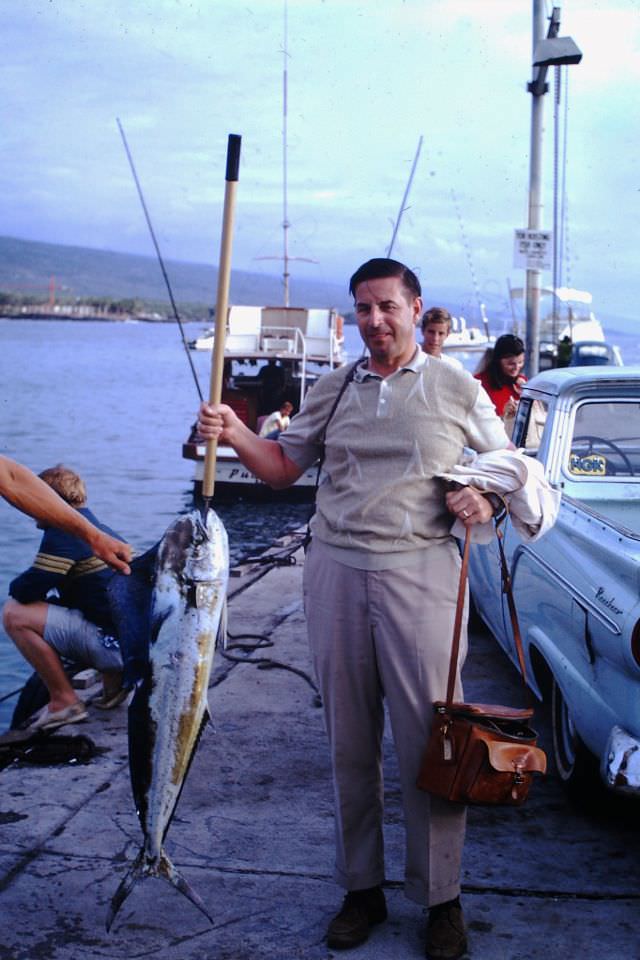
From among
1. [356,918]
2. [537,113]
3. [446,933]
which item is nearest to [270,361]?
[537,113]

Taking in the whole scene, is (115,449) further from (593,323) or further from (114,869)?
(114,869)

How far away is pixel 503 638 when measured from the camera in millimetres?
6074

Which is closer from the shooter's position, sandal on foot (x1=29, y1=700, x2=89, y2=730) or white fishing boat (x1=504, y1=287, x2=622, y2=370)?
sandal on foot (x1=29, y1=700, x2=89, y2=730)

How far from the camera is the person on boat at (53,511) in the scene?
364cm

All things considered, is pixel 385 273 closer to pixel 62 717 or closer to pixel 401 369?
pixel 401 369

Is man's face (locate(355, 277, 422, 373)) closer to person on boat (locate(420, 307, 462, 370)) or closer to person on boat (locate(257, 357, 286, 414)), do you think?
person on boat (locate(420, 307, 462, 370))

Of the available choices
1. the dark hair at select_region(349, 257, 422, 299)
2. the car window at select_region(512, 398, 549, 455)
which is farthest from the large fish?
the car window at select_region(512, 398, 549, 455)

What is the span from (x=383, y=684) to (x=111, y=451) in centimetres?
3357

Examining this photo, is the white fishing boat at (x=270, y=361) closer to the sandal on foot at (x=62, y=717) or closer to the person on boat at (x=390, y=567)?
the sandal on foot at (x=62, y=717)

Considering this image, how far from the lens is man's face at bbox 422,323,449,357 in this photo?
7.87 m

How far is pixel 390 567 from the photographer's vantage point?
3.46 meters

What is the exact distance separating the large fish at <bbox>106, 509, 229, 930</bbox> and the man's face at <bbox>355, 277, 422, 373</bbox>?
2.38ft

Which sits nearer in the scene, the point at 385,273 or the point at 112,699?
the point at 385,273

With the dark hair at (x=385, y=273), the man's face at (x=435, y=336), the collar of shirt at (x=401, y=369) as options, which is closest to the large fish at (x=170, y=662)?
the collar of shirt at (x=401, y=369)
